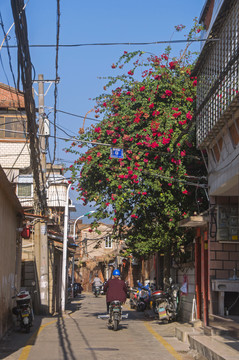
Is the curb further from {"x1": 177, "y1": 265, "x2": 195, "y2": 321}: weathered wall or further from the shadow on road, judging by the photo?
{"x1": 177, "y1": 265, "x2": 195, "y2": 321}: weathered wall

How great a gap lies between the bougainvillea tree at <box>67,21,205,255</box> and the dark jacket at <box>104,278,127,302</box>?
75.2 inches

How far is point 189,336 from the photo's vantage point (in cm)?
1122

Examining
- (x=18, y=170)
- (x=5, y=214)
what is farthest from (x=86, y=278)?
(x=5, y=214)

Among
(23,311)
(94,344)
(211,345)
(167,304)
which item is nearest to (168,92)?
(167,304)

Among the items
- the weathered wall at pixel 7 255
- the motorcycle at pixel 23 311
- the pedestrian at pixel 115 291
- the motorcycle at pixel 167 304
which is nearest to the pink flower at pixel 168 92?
the weathered wall at pixel 7 255

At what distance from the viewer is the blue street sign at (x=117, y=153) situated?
1499cm

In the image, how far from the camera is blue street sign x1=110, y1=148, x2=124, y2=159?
15.0 meters

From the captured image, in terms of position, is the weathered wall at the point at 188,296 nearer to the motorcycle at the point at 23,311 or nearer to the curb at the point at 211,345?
the curb at the point at 211,345

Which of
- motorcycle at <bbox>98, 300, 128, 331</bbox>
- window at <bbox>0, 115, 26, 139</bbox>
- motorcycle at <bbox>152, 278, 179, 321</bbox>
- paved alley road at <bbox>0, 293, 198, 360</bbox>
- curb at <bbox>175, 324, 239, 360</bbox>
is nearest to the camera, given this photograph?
curb at <bbox>175, 324, 239, 360</bbox>

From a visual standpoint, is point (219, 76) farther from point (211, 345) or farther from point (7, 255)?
point (7, 255)

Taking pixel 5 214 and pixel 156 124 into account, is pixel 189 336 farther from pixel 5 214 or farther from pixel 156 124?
pixel 156 124

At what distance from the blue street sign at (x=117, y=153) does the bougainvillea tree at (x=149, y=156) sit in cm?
21

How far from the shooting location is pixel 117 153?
15.1 meters

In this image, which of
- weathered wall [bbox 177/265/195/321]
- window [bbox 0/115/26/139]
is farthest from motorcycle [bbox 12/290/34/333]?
window [bbox 0/115/26/139]
